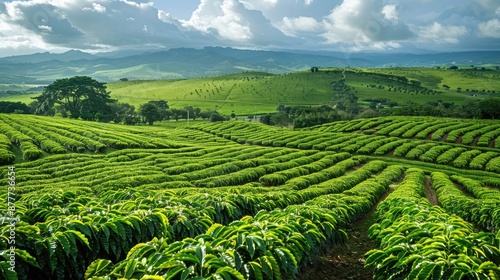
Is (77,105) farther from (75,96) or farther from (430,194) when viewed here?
(430,194)

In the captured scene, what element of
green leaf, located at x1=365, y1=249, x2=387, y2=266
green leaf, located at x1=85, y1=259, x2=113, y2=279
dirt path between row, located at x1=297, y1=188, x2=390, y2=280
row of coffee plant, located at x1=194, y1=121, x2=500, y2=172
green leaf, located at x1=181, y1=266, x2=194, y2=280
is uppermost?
green leaf, located at x1=181, y1=266, x2=194, y2=280

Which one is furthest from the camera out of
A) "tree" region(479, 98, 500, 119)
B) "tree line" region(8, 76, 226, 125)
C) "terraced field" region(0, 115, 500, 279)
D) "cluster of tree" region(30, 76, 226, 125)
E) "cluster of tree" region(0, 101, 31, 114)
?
"cluster of tree" region(30, 76, 226, 125)

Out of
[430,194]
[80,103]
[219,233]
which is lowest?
[430,194]

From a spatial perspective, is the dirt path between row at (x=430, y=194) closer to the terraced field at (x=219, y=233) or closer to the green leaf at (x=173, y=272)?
the terraced field at (x=219, y=233)

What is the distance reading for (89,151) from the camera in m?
48.2

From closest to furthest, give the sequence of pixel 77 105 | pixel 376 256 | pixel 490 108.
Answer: pixel 376 256, pixel 490 108, pixel 77 105

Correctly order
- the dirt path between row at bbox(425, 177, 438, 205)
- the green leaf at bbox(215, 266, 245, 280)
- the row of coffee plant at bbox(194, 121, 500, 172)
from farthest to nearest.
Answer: the row of coffee plant at bbox(194, 121, 500, 172)
the dirt path between row at bbox(425, 177, 438, 205)
the green leaf at bbox(215, 266, 245, 280)

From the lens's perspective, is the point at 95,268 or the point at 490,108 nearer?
the point at 95,268

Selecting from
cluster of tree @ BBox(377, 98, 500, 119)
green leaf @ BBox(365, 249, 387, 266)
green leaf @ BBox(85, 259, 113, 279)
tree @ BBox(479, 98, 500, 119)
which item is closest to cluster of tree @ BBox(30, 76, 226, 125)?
cluster of tree @ BBox(377, 98, 500, 119)

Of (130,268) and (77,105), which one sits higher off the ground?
(130,268)

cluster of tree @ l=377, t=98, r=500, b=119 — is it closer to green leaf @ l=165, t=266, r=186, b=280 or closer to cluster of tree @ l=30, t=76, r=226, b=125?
cluster of tree @ l=30, t=76, r=226, b=125

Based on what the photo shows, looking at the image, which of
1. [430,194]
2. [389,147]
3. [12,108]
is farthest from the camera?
[12,108]

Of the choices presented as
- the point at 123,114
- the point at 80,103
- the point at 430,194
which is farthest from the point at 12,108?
the point at 430,194

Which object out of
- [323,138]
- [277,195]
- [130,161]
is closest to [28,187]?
[130,161]
